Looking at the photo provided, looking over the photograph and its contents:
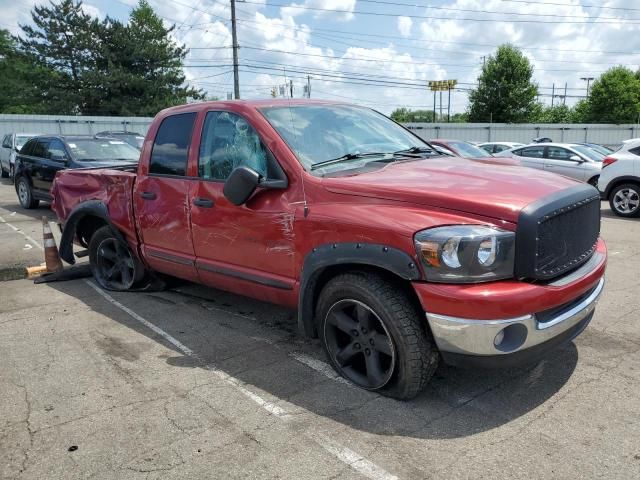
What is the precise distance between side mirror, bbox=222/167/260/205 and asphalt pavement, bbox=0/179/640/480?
1.22 m

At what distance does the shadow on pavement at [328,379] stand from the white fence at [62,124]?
92.5 ft

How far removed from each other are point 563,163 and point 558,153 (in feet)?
1.25

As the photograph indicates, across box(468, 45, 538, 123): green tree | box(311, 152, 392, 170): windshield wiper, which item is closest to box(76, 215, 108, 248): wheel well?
box(311, 152, 392, 170): windshield wiper

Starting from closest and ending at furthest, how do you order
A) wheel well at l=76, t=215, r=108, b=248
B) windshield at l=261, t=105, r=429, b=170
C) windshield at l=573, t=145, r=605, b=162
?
windshield at l=261, t=105, r=429, b=170, wheel well at l=76, t=215, r=108, b=248, windshield at l=573, t=145, r=605, b=162

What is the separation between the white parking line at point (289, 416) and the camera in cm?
266

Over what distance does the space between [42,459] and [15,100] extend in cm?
5271

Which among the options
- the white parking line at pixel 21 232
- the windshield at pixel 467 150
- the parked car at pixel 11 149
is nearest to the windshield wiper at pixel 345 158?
the white parking line at pixel 21 232

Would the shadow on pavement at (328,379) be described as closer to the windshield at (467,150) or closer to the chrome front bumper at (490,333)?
the chrome front bumper at (490,333)

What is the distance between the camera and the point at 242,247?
4.06 meters

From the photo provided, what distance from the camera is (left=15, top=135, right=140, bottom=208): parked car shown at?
10.7m

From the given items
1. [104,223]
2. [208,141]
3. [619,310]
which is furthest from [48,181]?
[619,310]

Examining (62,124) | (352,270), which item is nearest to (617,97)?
(62,124)

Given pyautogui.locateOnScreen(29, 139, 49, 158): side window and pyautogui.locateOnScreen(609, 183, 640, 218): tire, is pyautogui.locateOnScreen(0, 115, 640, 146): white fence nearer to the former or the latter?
pyautogui.locateOnScreen(29, 139, 49, 158): side window

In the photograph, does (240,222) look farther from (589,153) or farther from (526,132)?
(526,132)
